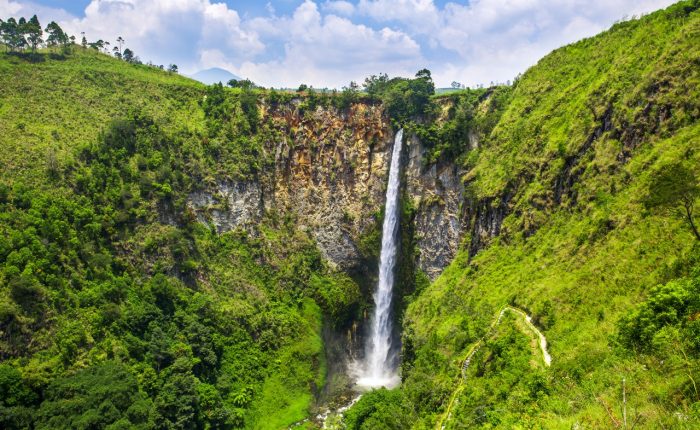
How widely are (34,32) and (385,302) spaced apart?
5859 centimetres

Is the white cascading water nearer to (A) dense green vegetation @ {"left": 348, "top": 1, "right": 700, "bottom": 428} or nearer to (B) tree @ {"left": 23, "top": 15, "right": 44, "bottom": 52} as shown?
(A) dense green vegetation @ {"left": 348, "top": 1, "right": 700, "bottom": 428}

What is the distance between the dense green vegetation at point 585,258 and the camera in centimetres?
1290

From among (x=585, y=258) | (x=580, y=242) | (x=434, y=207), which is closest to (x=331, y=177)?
(x=434, y=207)

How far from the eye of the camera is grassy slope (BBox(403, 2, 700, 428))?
606 inches

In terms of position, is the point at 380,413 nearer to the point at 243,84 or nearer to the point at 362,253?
→ the point at 362,253

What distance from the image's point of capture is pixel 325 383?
44812 millimetres

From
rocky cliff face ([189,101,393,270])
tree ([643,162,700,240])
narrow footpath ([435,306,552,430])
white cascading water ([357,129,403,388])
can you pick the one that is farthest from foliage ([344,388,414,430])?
rocky cliff face ([189,101,393,270])

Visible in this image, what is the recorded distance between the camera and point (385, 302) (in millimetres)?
50625

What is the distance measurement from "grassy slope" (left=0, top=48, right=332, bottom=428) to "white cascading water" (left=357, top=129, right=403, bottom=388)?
628 centimetres

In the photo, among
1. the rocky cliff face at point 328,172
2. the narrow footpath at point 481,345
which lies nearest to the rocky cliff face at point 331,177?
the rocky cliff face at point 328,172

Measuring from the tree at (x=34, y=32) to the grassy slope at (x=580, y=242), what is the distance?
198 ft

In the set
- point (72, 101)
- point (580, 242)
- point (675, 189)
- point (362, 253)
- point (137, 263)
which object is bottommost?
point (362, 253)

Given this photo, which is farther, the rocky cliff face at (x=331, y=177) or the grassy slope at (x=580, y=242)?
the rocky cliff face at (x=331, y=177)

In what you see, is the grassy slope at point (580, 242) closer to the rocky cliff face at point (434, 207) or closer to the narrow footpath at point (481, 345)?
the narrow footpath at point (481, 345)
